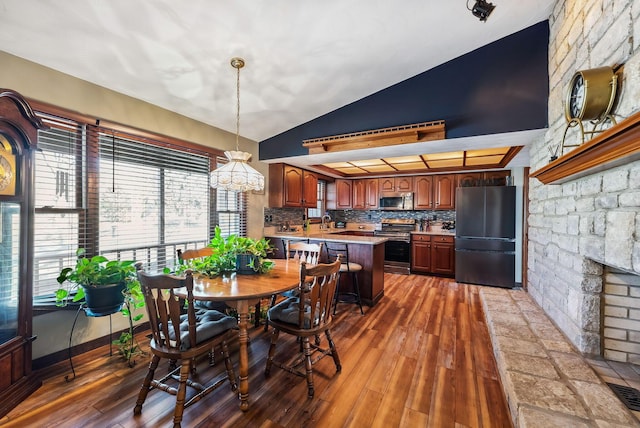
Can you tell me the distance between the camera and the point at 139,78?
7.87 ft

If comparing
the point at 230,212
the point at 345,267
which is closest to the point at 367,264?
the point at 345,267

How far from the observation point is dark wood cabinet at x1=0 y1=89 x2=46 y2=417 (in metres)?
1.71

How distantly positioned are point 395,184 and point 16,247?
567 cm

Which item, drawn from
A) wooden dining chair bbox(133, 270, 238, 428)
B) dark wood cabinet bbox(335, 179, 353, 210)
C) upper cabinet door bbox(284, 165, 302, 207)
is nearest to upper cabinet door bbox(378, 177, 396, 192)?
dark wood cabinet bbox(335, 179, 353, 210)

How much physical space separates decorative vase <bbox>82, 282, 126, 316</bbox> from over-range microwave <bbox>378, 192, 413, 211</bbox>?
503 cm

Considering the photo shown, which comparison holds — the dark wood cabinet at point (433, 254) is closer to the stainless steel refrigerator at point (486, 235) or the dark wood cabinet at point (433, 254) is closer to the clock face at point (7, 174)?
the stainless steel refrigerator at point (486, 235)

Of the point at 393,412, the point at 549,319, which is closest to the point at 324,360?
the point at 393,412

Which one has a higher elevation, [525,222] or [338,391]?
[525,222]

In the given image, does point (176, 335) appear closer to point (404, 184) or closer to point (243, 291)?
point (243, 291)

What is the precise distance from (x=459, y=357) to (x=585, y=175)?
172 centimetres

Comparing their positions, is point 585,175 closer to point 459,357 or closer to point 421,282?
point 459,357

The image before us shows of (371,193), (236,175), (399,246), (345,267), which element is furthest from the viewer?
(371,193)

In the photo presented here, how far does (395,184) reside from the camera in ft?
19.5

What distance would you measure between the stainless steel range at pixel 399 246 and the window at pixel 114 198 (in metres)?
3.68
